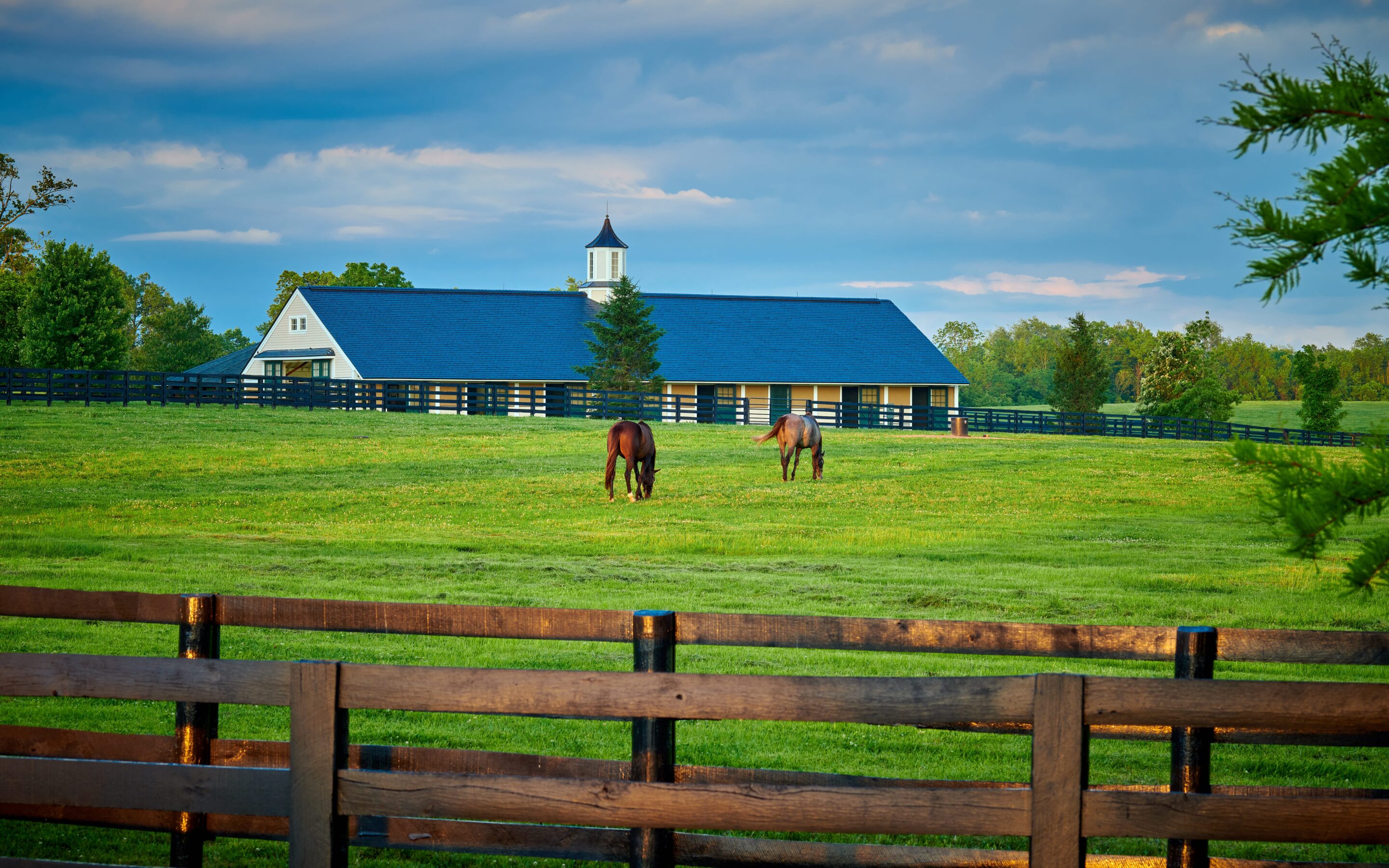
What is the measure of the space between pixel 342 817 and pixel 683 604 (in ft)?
30.2

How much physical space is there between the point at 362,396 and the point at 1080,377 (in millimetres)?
40116

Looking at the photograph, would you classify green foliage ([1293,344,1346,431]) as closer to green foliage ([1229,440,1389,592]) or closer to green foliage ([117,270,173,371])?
green foliage ([1229,440,1389,592])

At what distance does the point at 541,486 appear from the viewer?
2769 centimetres

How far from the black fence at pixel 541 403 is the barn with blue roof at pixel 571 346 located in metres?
1.09

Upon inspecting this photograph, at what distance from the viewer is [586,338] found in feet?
200

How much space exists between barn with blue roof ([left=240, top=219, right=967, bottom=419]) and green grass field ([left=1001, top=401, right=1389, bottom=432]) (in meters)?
→ 23.3

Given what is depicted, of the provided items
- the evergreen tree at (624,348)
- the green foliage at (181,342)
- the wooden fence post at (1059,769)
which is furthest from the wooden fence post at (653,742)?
the green foliage at (181,342)

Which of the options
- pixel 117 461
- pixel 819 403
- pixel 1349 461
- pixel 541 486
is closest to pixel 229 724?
pixel 1349 461

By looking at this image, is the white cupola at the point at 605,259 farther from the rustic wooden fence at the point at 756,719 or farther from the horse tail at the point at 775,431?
the rustic wooden fence at the point at 756,719

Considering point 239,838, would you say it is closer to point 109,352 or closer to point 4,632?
point 4,632

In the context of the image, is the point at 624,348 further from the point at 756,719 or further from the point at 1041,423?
the point at 756,719

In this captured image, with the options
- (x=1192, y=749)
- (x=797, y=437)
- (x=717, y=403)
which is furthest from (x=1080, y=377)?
(x=1192, y=749)

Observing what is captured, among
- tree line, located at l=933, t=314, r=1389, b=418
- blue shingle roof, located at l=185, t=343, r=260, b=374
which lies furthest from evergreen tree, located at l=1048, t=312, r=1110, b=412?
blue shingle roof, located at l=185, t=343, r=260, b=374

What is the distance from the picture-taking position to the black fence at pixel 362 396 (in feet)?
139
